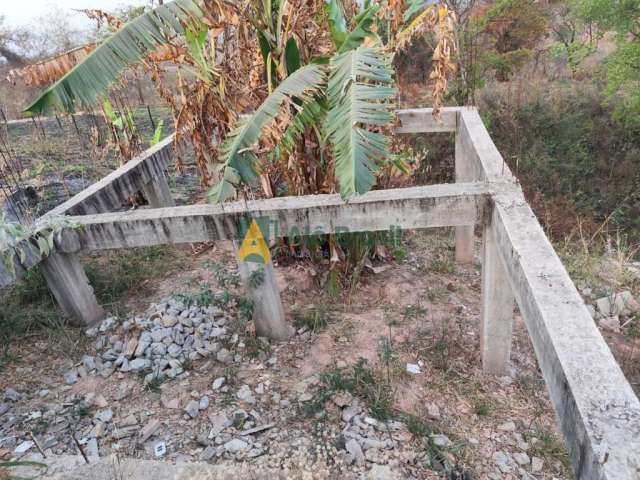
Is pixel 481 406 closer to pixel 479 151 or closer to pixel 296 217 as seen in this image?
pixel 296 217

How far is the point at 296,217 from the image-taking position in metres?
2.55

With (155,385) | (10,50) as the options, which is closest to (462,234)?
(155,385)

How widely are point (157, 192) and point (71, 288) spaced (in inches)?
66.5

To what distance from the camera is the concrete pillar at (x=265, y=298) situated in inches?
107

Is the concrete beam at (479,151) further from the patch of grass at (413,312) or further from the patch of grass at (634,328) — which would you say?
the patch of grass at (634,328)

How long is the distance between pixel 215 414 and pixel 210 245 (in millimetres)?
2257

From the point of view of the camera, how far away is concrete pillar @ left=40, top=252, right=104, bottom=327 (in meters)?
2.93

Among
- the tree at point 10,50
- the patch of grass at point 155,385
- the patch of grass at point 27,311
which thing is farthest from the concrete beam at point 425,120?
the tree at point 10,50

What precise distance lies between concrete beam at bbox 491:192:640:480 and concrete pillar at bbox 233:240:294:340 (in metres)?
1.49

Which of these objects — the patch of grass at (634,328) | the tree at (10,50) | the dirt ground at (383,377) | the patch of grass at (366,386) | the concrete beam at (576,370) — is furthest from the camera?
the tree at (10,50)

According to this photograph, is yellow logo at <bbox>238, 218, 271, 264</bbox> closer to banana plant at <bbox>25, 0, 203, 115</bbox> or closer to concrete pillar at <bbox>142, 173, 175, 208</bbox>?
banana plant at <bbox>25, 0, 203, 115</bbox>

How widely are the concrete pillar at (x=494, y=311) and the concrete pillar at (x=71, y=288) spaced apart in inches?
109

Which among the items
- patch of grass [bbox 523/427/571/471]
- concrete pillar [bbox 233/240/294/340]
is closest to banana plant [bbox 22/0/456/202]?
concrete pillar [bbox 233/240/294/340]

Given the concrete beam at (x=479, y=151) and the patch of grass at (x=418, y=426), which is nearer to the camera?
the patch of grass at (x=418, y=426)
